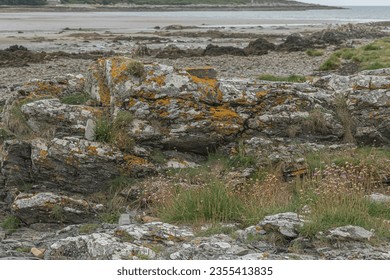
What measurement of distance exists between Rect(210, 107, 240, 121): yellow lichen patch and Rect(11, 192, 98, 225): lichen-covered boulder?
3.39m

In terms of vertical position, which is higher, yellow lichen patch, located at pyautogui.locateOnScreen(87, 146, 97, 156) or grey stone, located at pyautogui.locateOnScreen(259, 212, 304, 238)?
yellow lichen patch, located at pyautogui.locateOnScreen(87, 146, 97, 156)

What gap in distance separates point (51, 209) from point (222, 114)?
4172 mm

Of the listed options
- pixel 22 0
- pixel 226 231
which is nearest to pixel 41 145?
pixel 226 231

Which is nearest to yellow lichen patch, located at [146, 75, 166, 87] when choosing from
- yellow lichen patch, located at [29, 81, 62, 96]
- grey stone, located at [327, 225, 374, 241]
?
yellow lichen patch, located at [29, 81, 62, 96]

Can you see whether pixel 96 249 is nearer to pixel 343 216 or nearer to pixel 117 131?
pixel 343 216

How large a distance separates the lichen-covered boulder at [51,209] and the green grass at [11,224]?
8cm

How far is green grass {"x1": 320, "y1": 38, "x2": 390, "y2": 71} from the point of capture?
2403 centimetres

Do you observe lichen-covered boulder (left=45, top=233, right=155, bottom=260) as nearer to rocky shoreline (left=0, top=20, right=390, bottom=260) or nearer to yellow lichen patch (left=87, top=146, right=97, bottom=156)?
rocky shoreline (left=0, top=20, right=390, bottom=260)

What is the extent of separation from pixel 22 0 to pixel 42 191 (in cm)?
16983

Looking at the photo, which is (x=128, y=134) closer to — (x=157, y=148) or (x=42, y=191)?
(x=157, y=148)

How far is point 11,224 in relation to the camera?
8.91 metres

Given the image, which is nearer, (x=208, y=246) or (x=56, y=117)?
(x=208, y=246)

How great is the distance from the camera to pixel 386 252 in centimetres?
606

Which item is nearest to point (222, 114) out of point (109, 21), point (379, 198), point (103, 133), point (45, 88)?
point (103, 133)
